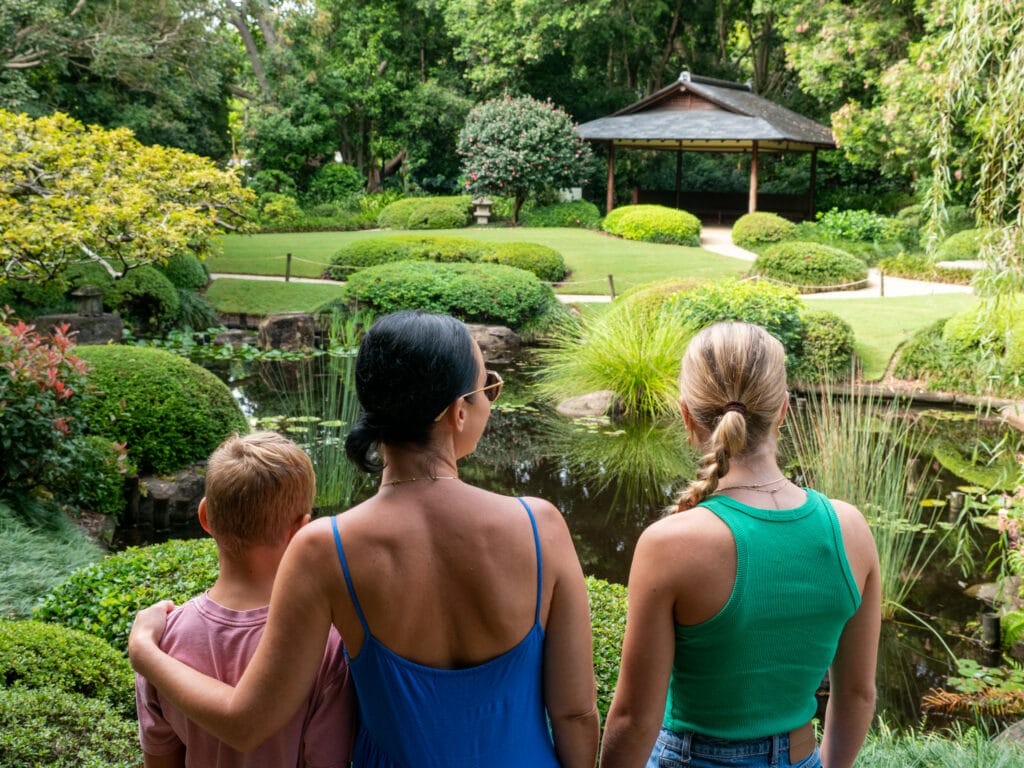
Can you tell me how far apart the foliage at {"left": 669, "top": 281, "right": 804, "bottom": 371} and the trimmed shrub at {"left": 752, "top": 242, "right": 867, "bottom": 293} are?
18.5 feet

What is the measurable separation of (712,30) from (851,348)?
25.0 metres

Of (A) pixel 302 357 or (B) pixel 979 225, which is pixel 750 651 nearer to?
(B) pixel 979 225

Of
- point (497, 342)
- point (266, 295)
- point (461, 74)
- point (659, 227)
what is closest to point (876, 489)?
point (497, 342)

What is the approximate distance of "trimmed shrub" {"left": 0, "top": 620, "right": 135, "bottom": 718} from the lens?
2.65m

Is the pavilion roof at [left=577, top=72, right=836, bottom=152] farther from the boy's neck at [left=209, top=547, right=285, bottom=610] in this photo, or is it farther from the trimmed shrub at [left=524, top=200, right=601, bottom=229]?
the boy's neck at [left=209, top=547, right=285, bottom=610]

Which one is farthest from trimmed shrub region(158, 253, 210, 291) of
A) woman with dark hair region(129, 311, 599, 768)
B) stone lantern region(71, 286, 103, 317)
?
woman with dark hair region(129, 311, 599, 768)

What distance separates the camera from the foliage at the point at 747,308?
33.0 feet

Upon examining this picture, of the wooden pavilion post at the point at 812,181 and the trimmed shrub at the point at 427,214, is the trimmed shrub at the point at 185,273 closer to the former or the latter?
the trimmed shrub at the point at 427,214

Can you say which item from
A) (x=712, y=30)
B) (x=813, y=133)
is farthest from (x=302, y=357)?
(x=712, y=30)

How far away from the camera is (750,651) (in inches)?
62.9

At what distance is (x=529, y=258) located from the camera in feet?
52.5

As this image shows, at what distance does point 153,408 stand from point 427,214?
1747cm

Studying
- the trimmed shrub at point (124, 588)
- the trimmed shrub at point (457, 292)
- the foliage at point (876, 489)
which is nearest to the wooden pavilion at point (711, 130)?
the trimmed shrub at point (457, 292)

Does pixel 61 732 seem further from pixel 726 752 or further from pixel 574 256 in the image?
pixel 574 256
